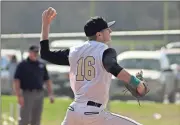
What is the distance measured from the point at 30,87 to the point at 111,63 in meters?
5.42

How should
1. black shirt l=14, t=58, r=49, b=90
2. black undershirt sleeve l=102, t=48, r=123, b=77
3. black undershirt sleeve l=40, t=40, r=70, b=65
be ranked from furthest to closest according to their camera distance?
black shirt l=14, t=58, r=49, b=90 → black undershirt sleeve l=40, t=40, r=70, b=65 → black undershirt sleeve l=102, t=48, r=123, b=77

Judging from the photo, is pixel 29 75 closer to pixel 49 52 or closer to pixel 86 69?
pixel 49 52

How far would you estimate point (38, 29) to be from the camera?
13.9 metres

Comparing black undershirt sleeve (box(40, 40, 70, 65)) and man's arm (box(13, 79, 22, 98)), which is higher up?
black undershirt sleeve (box(40, 40, 70, 65))

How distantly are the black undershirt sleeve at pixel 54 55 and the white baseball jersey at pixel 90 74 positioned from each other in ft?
0.60

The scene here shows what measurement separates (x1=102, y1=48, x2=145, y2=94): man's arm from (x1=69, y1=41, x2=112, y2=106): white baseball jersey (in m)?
0.13

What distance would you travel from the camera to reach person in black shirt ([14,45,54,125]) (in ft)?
34.5

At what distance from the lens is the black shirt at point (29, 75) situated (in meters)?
10.5

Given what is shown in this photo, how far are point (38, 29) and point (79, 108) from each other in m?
8.49

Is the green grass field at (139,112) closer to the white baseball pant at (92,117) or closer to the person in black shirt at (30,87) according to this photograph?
the person in black shirt at (30,87)

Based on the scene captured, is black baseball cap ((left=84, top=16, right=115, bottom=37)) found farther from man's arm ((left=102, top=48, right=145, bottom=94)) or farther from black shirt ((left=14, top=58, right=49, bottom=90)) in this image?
black shirt ((left=14, top=58, right=49, bottom=90))

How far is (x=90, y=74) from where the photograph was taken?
555 cm

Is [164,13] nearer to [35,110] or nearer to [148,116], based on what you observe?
[148,116]

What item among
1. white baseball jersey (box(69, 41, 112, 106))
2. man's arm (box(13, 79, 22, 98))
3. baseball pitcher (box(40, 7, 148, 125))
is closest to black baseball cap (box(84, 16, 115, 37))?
baseball pitcher (box(40, 7, 148, 125))
